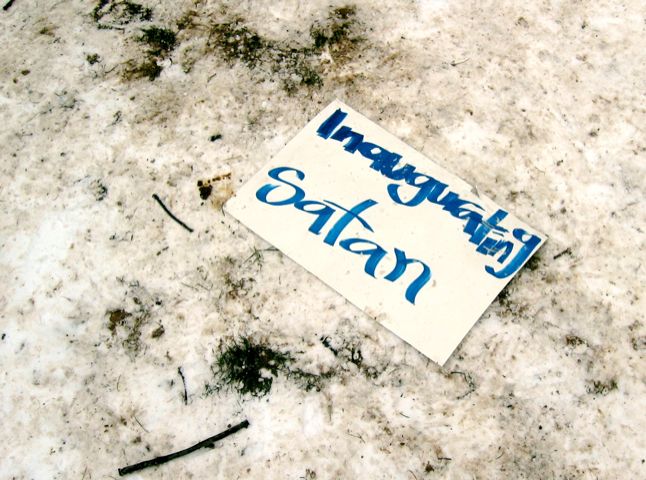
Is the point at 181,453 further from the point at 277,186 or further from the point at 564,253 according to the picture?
the point at 564,253

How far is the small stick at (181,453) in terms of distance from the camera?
1421 mm

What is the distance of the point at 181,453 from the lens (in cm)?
143

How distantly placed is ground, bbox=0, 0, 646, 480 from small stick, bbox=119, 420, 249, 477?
2 cm

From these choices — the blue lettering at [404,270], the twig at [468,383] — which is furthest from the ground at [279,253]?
the blue lettering at [404,270]

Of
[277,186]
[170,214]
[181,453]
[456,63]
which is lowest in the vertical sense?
[181,453]

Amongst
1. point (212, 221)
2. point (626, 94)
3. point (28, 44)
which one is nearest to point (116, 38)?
point (28, 44)

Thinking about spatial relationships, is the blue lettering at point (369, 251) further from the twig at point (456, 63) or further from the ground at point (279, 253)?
the twig at point (456, 63)

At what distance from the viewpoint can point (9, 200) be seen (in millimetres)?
1775

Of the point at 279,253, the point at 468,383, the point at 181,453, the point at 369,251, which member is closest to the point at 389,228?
the point at 369,251

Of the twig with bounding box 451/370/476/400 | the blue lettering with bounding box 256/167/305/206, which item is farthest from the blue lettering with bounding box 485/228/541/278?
the blue lettering with bounding box 256/167/305/206

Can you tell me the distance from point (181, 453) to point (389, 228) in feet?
2.86

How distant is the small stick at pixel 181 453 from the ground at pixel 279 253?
17mm

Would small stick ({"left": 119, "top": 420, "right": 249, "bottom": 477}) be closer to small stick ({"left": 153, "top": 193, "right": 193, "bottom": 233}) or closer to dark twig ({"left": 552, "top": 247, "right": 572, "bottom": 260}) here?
small stick ({"left": 153, "top": 193, "right": 193, "bottom": 233})

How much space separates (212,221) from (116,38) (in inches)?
35.5
